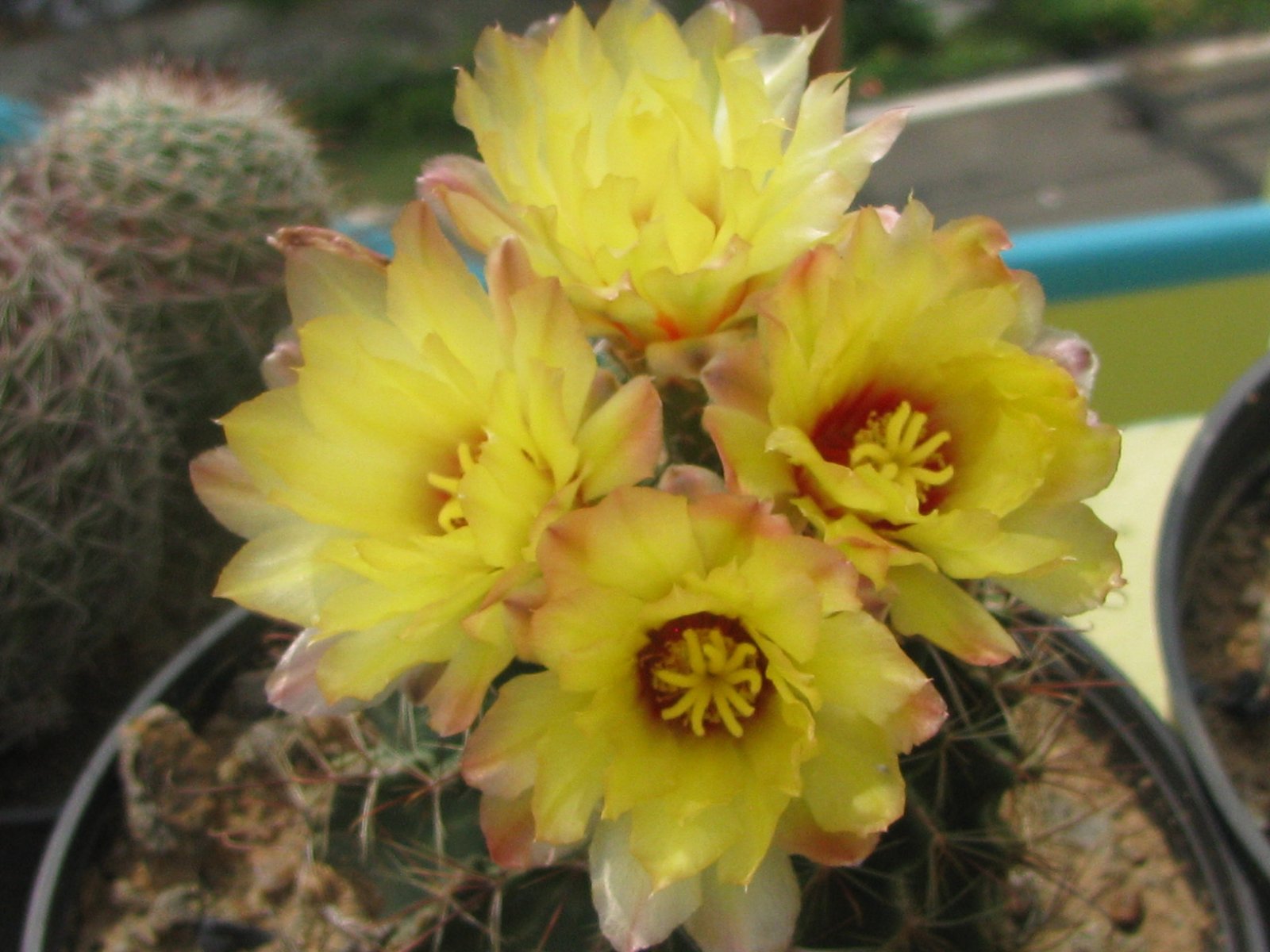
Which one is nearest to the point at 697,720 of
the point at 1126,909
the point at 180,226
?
the point at 1126,909

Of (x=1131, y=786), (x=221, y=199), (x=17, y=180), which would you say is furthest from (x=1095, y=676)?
(x=17, y=180)

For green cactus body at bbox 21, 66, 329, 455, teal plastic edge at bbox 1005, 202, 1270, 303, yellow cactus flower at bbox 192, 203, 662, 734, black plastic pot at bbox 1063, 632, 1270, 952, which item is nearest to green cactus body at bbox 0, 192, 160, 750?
green cactus body at bbox 21, 66, 329, 455

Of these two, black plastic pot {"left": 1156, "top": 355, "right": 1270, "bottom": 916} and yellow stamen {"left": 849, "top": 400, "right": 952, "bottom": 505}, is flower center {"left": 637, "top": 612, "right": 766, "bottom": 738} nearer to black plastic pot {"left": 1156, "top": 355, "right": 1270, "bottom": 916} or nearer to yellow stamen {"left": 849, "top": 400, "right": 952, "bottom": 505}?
yellow stamen {"left": 849, "top": 400, "right": 952, "bottom": 505}

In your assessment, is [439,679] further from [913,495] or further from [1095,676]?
[1095,676]

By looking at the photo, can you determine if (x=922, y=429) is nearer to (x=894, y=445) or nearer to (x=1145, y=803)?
(x=894, y=445)

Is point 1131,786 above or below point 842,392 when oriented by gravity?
below

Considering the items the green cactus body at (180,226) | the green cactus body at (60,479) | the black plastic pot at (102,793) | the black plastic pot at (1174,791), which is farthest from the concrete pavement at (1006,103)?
the black plastic pot at (1174,791)
